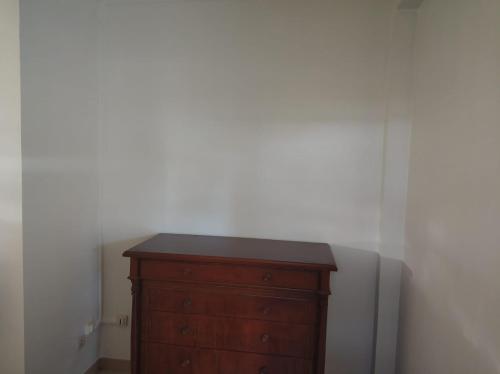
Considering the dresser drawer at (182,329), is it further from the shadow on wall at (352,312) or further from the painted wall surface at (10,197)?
the shadow on wall at (352,312)

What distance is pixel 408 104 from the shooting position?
156 cm

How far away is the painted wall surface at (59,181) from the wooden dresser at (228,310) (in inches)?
19.0

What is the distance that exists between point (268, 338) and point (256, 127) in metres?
1.23

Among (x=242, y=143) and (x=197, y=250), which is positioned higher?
(x=242, y=143)

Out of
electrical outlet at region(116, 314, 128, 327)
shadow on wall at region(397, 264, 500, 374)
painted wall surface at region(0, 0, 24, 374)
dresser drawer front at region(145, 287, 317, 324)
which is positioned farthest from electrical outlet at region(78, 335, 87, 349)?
shadow on wall at region(397, 264, 500, 374)

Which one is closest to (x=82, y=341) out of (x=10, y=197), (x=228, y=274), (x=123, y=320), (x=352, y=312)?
(x=123, y=320)

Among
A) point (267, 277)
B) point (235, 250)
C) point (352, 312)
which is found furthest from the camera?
point (352, 312)

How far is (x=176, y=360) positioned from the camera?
1.44m

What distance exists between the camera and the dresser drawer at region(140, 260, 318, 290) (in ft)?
4.44

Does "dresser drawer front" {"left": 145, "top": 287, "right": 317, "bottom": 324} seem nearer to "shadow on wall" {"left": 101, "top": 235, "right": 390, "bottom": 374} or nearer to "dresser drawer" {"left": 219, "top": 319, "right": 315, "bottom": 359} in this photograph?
"dresser drawer" {"left": 219, "top": 319, "right": 315, "bottom": 359}

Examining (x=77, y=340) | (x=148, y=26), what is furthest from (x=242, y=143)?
(x=77, y=340)

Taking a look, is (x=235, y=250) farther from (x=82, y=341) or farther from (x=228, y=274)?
(x=82, y=341)

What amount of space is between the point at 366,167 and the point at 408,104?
429 mm

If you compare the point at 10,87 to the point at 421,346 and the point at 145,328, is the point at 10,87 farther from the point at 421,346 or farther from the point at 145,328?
the point at 421,346
